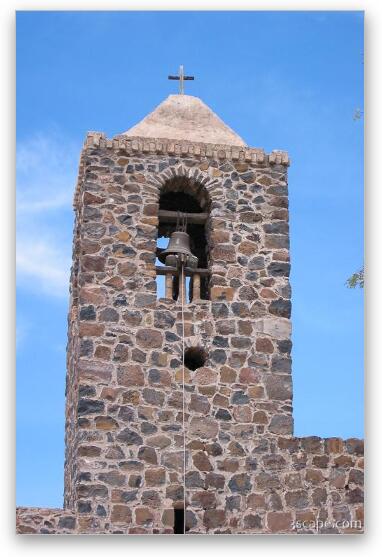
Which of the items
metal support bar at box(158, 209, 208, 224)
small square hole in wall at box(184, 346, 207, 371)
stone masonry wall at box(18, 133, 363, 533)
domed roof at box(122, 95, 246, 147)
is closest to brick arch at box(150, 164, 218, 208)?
stone masonry wall at box(18, 133, 363, 533)

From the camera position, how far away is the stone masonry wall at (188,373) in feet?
68.3

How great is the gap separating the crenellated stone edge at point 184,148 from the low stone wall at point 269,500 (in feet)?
13.1

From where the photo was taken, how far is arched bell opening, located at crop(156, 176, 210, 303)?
22.5 meters

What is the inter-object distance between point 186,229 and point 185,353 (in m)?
2.31

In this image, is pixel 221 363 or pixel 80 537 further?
pixel 221 363

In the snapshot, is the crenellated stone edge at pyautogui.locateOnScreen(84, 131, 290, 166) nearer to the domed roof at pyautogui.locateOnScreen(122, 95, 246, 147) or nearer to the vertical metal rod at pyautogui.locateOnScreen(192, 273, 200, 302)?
the domed roof at pyautogui.locateOnScreen(122, 95, 246, 147)

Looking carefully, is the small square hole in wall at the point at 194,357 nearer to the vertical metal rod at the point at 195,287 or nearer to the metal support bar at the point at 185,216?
the vertical metal rod at the point at 195,287

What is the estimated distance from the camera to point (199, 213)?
23125 millimetres

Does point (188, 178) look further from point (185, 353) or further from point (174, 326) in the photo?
point (185, 353)

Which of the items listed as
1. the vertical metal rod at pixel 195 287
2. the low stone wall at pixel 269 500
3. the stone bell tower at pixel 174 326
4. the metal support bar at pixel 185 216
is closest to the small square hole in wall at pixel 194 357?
the stone bell tower at pixel 174 326
